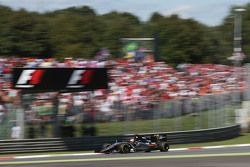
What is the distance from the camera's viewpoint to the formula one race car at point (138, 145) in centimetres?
1599

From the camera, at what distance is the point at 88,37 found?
6341 centimetres

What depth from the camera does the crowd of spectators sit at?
58.7 ft

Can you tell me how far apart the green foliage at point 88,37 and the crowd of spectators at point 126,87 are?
27.8 m

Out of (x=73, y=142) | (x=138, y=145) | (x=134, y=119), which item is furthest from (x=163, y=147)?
(x=73, y=142)

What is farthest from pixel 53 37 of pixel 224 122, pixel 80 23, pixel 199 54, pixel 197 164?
pixel 197 164

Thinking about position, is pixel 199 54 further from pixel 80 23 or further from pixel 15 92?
pixel 15 92

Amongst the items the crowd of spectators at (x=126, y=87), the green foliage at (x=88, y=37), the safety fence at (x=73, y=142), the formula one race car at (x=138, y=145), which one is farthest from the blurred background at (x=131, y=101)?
the green foliage at (x=88, y=37)

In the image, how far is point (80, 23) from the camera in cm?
6450

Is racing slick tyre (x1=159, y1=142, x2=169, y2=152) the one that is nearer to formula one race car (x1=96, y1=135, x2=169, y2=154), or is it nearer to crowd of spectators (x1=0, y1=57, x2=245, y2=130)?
formula one race car (x1=96, y1=135, x2=169, y2=154)

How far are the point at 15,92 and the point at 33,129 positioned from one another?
2.26m

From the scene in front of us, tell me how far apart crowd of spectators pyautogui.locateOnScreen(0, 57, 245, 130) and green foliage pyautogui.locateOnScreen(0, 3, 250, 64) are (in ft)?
91.3

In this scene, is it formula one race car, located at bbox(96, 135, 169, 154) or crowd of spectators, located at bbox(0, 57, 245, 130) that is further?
crowd of spectators, located at bbox(0, 57, 245, 130)

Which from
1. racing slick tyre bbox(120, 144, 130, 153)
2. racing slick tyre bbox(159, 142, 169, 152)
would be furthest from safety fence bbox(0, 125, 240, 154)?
racing slick tyre bbox(120, 144, 130, 153)

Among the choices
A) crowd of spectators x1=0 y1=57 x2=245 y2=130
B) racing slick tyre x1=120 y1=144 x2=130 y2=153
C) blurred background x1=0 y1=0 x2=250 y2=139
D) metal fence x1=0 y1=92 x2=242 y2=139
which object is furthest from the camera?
crowd of spectators x1=0 y1=57 x2=245 y2=130
